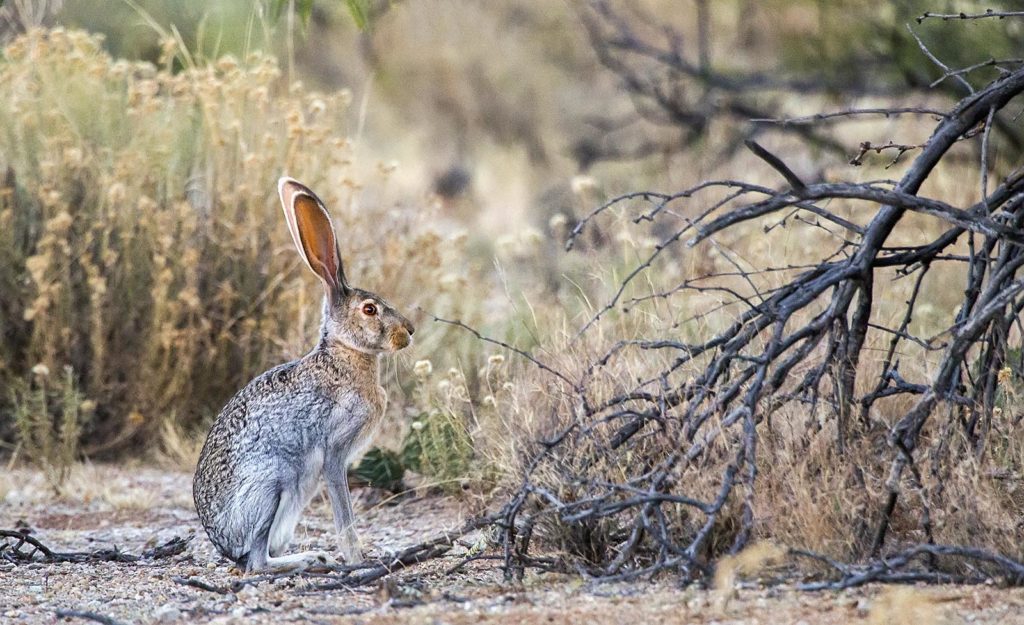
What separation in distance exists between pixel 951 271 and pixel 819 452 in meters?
4.86

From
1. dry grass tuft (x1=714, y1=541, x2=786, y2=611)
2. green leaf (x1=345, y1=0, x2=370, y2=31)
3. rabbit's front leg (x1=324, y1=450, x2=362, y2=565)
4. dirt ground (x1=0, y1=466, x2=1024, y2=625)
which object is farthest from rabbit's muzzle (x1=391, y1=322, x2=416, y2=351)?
dry grass tuft (x1=714, y1=541, x2=786, y2=611)

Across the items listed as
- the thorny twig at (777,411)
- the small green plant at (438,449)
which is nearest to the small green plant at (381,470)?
the small green plant at (438,449)

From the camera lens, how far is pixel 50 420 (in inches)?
280

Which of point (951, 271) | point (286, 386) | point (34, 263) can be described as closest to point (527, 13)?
point (951, 271)

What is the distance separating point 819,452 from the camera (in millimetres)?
4250

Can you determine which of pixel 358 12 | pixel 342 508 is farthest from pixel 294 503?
pixel 358 12

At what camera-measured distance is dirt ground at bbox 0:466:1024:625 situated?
3.53 metres

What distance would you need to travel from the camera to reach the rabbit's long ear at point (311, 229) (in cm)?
498

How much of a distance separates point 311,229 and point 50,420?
2.78 meters

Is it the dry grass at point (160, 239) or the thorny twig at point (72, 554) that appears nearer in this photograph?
the thorny twig at point (72, 554)

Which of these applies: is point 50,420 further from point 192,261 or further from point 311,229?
point 311,229

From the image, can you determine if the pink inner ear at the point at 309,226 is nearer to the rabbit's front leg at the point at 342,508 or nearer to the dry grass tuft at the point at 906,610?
the rabbit's front leg at the point at 342,508

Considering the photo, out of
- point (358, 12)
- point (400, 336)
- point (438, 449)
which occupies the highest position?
point (358, 12)

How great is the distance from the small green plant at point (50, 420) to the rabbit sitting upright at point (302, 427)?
6.27 feet
